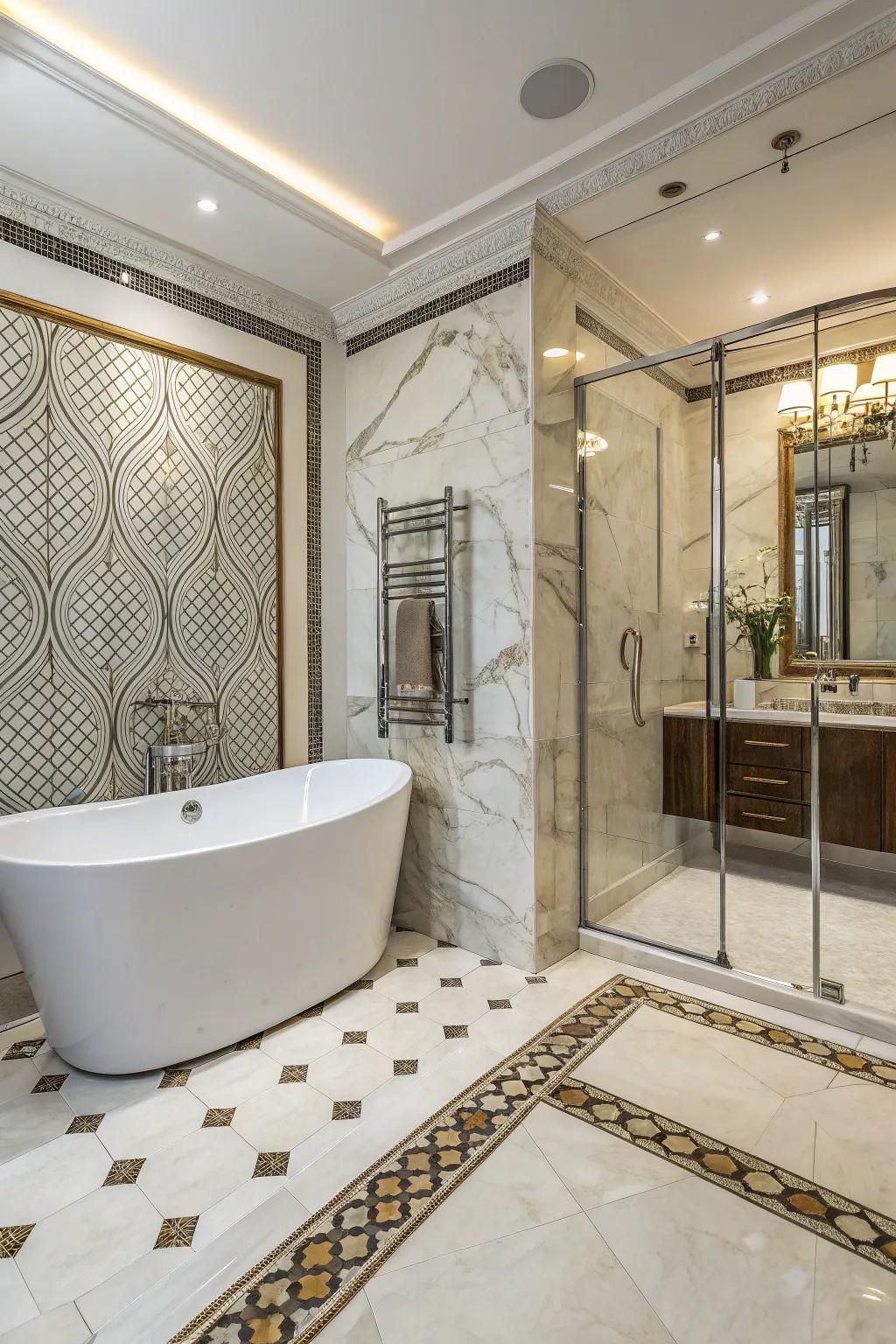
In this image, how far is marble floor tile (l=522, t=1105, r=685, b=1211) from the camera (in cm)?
155

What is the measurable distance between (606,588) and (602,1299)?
214cm

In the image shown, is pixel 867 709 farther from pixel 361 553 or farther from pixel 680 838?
pixel 361 553

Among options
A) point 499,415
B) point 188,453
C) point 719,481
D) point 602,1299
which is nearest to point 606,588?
point 719,481

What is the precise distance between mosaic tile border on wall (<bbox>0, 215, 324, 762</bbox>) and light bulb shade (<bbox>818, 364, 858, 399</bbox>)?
6.57 feet

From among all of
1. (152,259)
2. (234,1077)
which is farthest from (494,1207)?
(152,259)

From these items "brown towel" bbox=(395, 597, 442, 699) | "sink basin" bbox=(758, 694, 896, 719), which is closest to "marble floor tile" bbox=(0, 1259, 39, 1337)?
"brown towel" bbox=(395, 597, 442, 699)

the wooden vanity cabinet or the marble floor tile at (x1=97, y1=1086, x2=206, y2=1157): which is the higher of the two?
the wooden vanity cabinet

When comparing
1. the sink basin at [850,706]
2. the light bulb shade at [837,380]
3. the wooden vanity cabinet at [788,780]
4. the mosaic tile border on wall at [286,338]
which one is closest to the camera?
the light bulb shade at [837,380]

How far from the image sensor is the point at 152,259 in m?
2.62

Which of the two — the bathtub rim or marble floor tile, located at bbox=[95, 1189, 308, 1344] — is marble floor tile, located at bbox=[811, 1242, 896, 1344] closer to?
marble floor tile, located at bbox=[95, 1189, 308, 1344]

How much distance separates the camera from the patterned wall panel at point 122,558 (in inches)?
91.1

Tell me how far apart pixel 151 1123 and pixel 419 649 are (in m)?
1.70

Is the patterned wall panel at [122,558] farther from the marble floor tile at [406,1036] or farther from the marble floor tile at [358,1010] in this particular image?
the marble floor tile at [406,1036]

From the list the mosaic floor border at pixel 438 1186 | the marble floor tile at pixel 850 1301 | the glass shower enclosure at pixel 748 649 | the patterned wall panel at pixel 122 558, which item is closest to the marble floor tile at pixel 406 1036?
the mosaic floor border at pixel 438 1186
